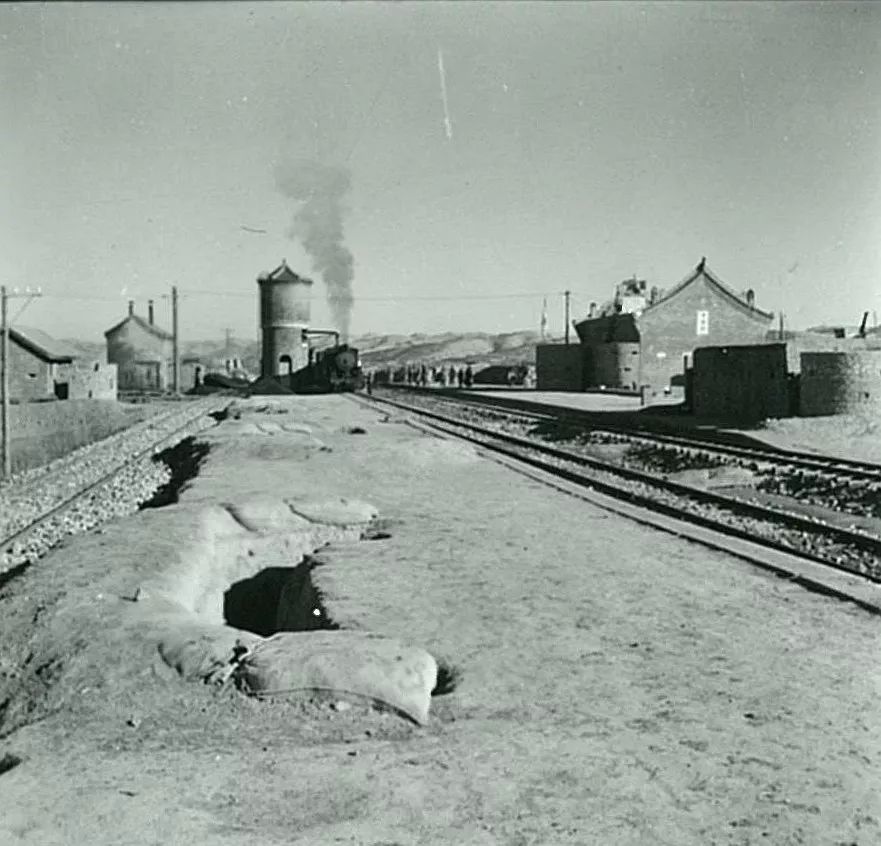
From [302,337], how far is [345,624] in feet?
166

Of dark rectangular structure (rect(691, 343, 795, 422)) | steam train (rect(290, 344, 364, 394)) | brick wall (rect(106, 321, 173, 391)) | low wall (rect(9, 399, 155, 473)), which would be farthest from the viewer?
brick wall (rect(106, 321, 173, 391))

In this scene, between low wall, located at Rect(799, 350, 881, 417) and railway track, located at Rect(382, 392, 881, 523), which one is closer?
railway track, located at Rect(382, 392, 881, 523)

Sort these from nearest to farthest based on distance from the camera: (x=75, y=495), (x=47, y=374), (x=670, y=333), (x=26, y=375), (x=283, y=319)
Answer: (x=75, y=495), (x=26, y=375), (x=47, y=374), (x=670, y=333), (x=283, y=319)

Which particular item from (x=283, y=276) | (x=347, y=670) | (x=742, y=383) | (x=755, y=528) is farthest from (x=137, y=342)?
(x=347, y=670)

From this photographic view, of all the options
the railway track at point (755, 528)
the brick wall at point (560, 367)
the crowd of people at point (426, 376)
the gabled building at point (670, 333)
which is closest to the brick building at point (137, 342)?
the crowd of people at point (426, 376)

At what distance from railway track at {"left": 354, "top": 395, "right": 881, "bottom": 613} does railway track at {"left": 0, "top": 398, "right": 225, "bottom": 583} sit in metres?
6.40

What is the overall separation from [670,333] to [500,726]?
3895 centimetres

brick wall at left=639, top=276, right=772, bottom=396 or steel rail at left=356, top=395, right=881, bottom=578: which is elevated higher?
brick wall at left=639, top=276, right=772, bottom=396

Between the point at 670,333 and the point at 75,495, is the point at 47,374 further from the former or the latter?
the point at 75,495

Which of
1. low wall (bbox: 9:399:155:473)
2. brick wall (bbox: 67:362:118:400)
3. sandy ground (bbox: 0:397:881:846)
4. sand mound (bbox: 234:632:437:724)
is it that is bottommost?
low wall (bbox: 9:399:155:473)

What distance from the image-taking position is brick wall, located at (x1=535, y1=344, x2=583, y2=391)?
141ft

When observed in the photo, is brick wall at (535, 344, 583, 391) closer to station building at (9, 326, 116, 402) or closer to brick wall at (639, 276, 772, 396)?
brick wall at (639, 276, 772, 396)

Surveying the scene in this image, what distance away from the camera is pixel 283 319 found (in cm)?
5522

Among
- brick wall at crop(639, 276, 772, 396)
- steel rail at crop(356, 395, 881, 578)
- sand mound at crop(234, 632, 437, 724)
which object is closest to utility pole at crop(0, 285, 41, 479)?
steel rail at crop(356, 395, 881, 578)
